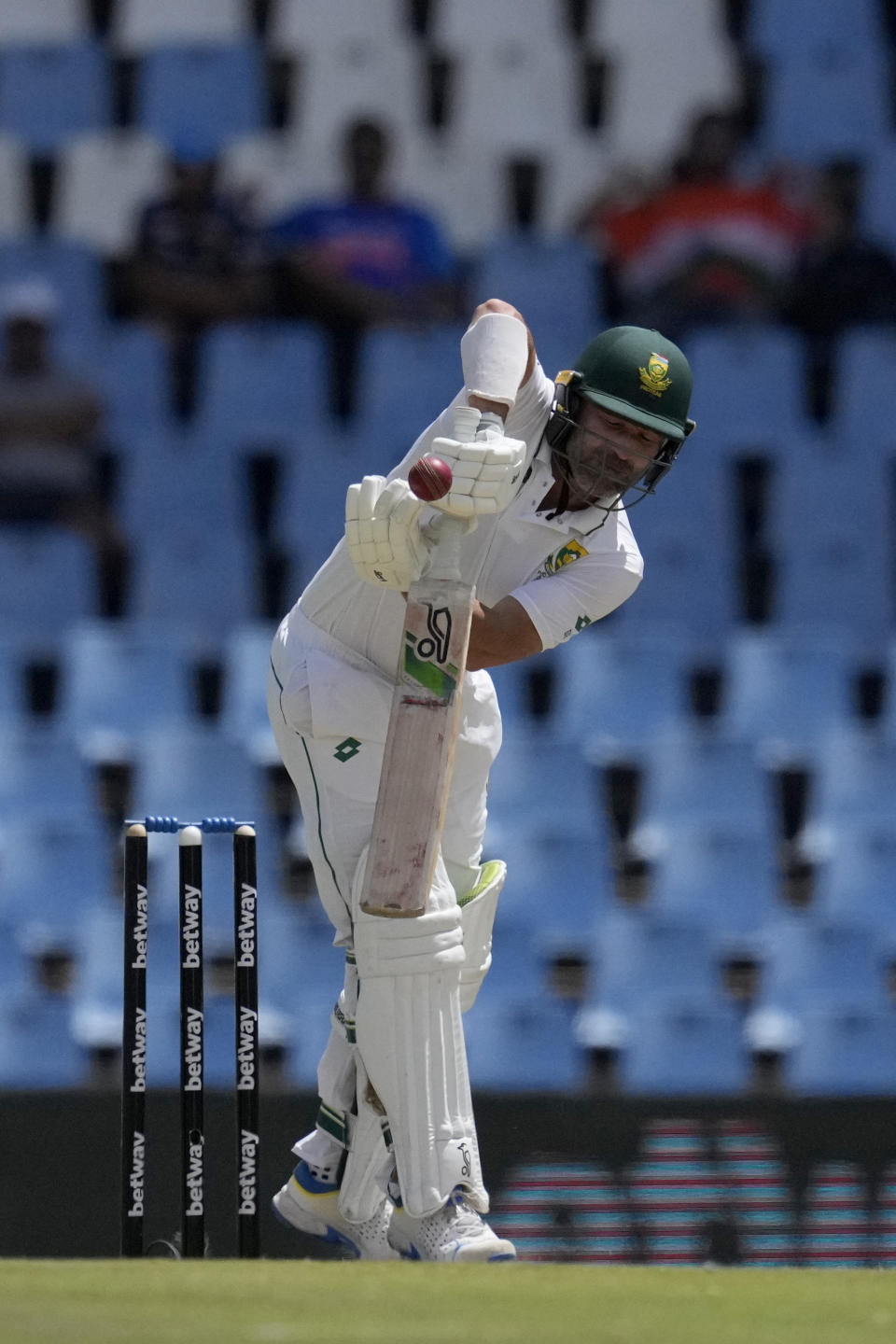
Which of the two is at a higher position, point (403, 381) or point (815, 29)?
point (815, 29)

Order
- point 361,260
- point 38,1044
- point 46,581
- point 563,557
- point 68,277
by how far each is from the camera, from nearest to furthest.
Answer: point 563,557 < point 38,1044 < point 46,581 < point 361,260 < point 68,277

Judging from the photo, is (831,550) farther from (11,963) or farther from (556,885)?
(11,963)

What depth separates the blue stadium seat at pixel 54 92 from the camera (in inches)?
313

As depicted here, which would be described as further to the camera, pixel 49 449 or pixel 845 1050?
pixel 49 449

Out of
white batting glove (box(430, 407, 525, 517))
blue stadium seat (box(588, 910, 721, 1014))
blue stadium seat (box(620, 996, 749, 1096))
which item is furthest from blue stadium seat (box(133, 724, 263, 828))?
white batting glove (box(430, 407, 525, 517))

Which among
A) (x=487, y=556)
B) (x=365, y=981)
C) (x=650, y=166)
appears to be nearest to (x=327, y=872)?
(x=365, y=981)

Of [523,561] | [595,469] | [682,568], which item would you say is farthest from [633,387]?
[682,568]

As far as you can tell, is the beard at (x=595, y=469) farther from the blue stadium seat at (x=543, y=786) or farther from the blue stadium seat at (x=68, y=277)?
the blue stadium seat at (x=68, y=277)

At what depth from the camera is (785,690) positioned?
6.47 m

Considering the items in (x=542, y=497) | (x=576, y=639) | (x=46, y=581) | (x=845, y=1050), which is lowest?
(x=845, y=1050)

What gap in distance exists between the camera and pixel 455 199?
764 cm

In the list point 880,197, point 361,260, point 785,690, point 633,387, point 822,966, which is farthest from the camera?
point 880,197

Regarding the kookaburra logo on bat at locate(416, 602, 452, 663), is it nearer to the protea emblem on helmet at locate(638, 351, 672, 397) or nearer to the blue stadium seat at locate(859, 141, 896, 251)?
the protea emblem on helmet at locate(638, 351, 672, 397)

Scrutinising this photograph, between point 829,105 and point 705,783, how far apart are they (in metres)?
2.91
